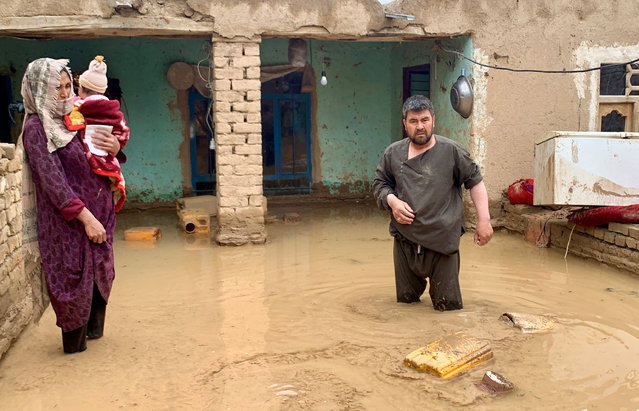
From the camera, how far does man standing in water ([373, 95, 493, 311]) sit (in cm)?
425

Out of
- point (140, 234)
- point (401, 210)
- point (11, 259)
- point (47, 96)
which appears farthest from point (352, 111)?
point (47, 96)

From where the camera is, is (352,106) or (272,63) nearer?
(272,63)

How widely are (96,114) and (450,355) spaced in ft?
8.39

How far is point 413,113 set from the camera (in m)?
4.23

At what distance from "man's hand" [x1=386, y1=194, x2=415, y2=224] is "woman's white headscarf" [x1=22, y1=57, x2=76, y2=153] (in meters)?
2.18

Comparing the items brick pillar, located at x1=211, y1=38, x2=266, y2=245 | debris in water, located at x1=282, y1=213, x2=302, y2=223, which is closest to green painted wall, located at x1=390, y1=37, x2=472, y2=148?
debris in water, located at x1=282, y1=213, x2=302, y2=223

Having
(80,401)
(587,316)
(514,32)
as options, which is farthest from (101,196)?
(514,32)

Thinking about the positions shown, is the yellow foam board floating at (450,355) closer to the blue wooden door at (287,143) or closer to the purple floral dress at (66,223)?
the purple floral dress at (66,223)

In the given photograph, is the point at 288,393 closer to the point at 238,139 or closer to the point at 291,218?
the point at 238,139

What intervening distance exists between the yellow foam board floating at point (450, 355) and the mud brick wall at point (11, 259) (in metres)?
2.51

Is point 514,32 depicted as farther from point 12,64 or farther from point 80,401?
point 12,64

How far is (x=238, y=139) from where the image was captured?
295 inches

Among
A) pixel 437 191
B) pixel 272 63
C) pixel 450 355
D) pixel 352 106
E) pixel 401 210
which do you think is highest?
pixel 272 63

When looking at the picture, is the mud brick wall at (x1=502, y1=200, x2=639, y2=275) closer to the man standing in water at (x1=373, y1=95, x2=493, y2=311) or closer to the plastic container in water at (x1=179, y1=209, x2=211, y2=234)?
the man standing in water at (x1=373, y1=95, x2=493, y2=311)
